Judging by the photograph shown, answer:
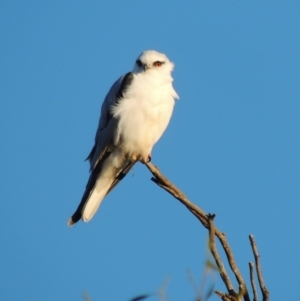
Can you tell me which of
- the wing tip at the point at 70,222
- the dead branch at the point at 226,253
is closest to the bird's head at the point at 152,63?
the wing tip at the point at 70,222

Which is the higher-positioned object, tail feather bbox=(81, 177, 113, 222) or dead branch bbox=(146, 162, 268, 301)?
tail feather bbox=(81, 177, 113, 222)

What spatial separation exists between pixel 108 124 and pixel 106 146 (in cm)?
20

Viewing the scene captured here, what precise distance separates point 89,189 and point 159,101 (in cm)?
107

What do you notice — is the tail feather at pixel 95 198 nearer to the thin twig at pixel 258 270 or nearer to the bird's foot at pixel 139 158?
the bird's foot at pixel 139 158

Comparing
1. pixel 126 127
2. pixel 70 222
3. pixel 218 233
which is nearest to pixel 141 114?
pixel 126 127

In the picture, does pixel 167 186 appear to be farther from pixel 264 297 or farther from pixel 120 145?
pixel 120 145

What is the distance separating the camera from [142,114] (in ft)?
19.2

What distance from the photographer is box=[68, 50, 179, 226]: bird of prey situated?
589cm

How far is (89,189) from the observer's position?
6180 millimetres

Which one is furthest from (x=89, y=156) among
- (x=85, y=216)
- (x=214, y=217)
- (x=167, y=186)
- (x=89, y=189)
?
(x=214, y=217)

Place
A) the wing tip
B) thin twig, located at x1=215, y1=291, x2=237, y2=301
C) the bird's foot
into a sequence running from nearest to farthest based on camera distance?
thin twig, located at x1=215, y1=291, x2=237, y2=301
the wing tip
the bird's foot

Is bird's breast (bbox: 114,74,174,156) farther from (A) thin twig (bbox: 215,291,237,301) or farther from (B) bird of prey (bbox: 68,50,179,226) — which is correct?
(A) thin twig (bbox: 215,291,237,301)

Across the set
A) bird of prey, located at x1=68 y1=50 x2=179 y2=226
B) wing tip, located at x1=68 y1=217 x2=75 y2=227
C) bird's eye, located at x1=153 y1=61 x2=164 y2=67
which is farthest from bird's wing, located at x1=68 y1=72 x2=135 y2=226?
bird's eye, located at x1=153 y1=61 x2=164 y2=67

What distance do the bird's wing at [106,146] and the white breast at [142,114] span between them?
0.08 m
